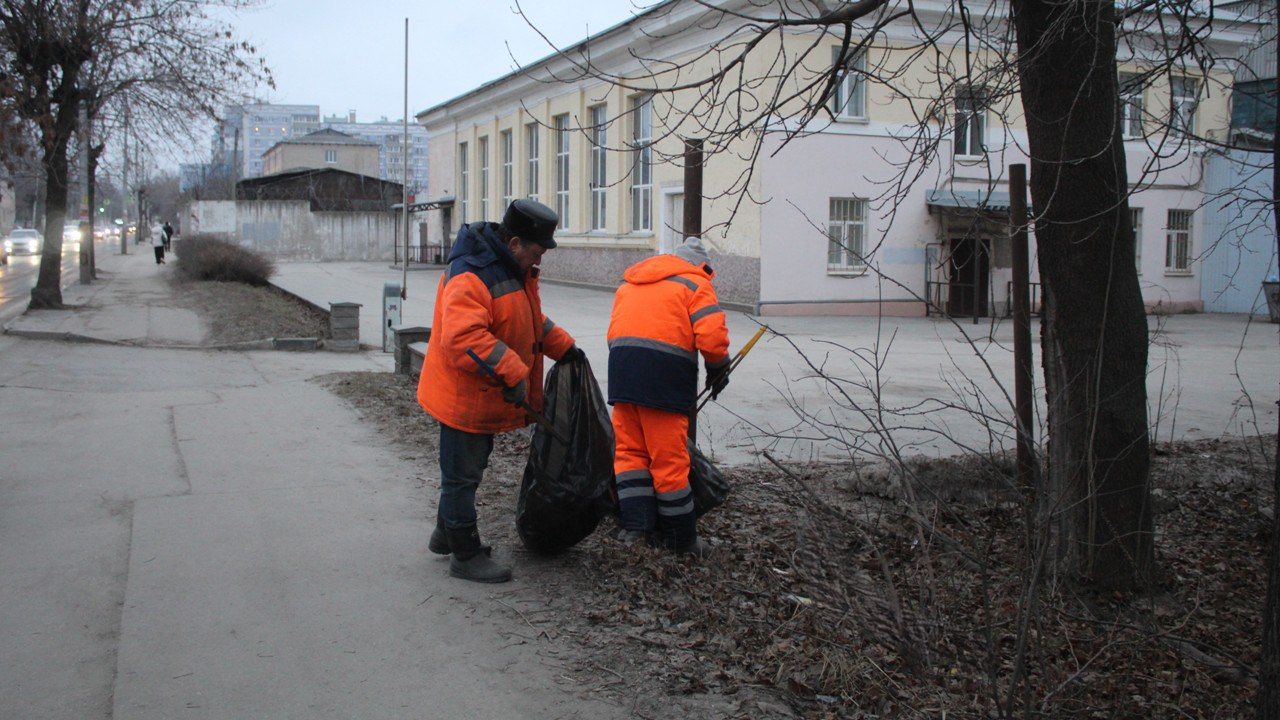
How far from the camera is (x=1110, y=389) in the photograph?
480cm

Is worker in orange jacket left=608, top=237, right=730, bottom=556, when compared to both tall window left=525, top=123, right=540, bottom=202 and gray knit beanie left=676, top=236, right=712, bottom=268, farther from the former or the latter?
tall window left=525, top=123, right=540, bottom=202

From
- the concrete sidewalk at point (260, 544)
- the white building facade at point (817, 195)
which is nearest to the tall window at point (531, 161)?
the white building facade at point (817, 195)

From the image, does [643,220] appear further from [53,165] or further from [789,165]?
[53,165]

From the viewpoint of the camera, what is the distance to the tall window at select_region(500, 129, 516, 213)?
39.5m

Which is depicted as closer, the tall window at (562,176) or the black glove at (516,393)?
the black glove at (516,393)

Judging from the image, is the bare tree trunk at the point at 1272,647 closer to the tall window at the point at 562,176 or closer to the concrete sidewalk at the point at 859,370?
the concrete sidewalk at the point at 859,370

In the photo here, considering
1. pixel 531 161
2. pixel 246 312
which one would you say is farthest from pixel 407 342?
pixel 531 161

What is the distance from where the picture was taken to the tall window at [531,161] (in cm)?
3753

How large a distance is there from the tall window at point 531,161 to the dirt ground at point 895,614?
31919 mm

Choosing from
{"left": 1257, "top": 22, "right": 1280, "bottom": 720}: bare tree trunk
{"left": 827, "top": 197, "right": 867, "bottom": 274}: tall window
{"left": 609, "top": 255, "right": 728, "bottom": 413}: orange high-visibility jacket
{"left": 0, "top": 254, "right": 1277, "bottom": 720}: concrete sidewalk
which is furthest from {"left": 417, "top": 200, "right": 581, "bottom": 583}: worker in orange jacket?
{"left": 827, "top": 197, "right": 867, "bottom": 274}: tall window

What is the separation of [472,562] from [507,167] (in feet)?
120

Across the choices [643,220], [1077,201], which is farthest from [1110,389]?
[643,220]

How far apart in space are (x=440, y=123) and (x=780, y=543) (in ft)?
142

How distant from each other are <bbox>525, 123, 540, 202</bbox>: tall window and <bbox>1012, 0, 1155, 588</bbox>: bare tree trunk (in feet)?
109
